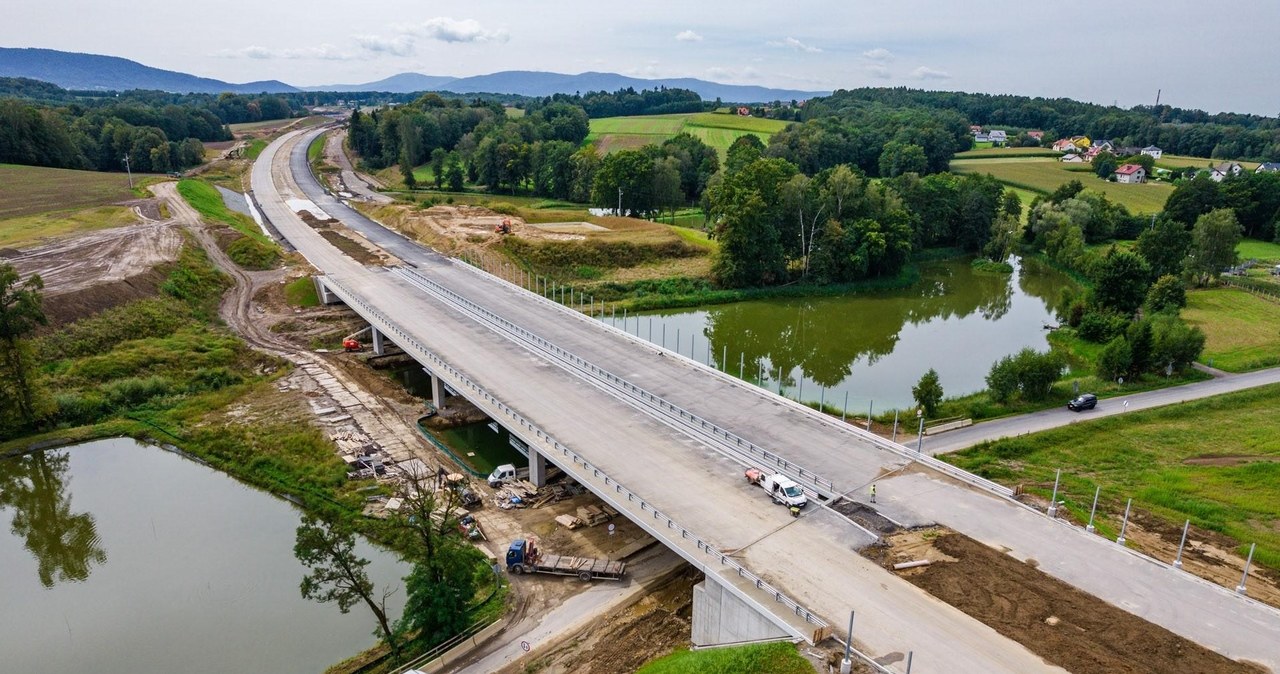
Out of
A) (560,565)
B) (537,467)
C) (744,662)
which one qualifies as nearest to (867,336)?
(537,467)

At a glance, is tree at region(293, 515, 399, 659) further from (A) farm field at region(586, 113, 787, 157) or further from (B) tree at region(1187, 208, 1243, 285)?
(A) farm field at region(586, 113, 787, 157)

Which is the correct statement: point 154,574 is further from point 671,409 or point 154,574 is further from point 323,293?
point 323,293

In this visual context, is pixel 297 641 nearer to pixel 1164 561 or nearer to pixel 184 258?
pixel 1164 561

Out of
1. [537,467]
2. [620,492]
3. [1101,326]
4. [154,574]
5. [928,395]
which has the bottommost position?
[154,574]

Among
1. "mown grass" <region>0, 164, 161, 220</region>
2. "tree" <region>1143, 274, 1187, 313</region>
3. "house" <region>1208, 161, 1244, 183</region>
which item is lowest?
"tree" <region>1143, 274, 1187, 313</region>

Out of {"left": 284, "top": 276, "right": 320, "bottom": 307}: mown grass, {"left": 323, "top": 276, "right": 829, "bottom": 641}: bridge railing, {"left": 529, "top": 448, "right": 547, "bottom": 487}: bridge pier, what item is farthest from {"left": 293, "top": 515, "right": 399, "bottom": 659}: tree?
{"left": 284, "top": 276, "right": 320, "bottom": 307}: mown grass

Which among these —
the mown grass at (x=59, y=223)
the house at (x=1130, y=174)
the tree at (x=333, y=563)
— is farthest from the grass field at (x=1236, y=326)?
the mown grass at (x=59, y=223)
